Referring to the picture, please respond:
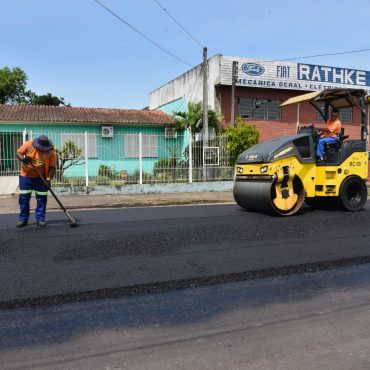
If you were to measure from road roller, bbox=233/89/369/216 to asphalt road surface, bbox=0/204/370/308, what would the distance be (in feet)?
1.60

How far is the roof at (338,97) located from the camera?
9297mm

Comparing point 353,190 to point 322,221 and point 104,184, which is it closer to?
point 322,221

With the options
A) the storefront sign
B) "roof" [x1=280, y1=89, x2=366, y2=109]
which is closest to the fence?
the storefront sign

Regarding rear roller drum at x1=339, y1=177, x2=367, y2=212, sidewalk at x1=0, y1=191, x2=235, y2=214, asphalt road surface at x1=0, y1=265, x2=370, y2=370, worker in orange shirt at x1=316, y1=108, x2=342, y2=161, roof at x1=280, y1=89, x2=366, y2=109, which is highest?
roof at x1=280, y1=89, x2=366, y2=109

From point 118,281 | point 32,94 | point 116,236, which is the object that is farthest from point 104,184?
point 32,94

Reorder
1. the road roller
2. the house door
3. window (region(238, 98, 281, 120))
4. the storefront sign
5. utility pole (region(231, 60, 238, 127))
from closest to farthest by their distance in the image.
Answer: the road roller
the house door
utility pole (region(231, 60, 238, 127))
the storefront sign
window (region(238, 98, 281, 120))

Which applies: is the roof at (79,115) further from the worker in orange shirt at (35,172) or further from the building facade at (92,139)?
the worker in orange shirt at (35,172)

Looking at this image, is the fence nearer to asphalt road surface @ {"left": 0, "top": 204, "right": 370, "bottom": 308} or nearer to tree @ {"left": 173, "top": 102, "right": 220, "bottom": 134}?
tree @ {"left": 173, "top": 102, "right": 220, "bottom": 134}

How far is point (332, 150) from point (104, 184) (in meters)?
7.35

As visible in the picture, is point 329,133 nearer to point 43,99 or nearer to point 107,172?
point 107,172

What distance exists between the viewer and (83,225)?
290 inches

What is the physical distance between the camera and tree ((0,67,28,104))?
113 ft

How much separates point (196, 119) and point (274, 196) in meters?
10.2

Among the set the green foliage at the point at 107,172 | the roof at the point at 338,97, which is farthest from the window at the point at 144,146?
the roof at the point at 338,97
